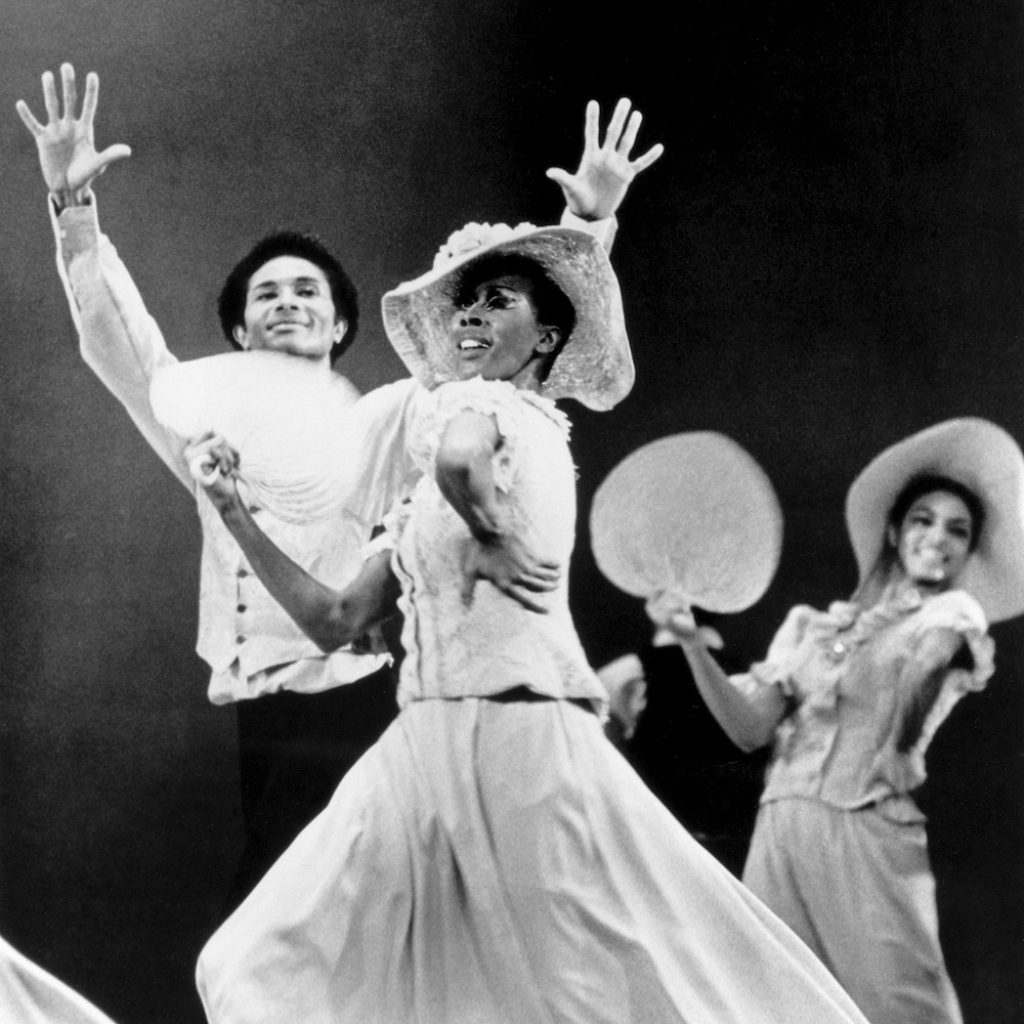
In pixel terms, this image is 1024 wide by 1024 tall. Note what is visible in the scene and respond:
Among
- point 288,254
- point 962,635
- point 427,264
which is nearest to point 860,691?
point 962,635

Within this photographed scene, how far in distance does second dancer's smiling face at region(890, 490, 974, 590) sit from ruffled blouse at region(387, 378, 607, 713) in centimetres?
81

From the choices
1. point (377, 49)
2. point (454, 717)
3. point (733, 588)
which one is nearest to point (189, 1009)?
point (454, 717)

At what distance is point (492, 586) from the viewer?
3.79 meters

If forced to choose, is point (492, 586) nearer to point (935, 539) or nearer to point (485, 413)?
point (485, 413)

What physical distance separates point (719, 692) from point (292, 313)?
4.42ft

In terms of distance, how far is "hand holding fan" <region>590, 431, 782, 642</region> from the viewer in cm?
411

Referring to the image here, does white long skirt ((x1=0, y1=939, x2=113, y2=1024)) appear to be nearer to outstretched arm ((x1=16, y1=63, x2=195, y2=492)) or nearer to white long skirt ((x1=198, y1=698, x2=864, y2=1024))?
white long skirt ((x1=198, y1=698, x2=864, y2=1024))

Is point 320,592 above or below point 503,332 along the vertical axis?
below

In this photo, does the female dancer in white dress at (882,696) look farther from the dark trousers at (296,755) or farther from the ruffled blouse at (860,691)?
the dark trousers at (296,755)

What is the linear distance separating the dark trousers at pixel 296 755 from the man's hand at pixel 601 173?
46.1 inches

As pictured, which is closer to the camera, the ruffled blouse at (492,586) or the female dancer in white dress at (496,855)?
the female dancer in white dress at (496,855)

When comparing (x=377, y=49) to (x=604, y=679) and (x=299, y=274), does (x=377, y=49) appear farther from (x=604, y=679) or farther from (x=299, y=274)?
(x=604, y=679)

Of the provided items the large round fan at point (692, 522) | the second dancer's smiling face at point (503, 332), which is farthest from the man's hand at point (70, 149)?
the large round fan at point (692, 522)

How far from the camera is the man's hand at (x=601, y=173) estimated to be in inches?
163
